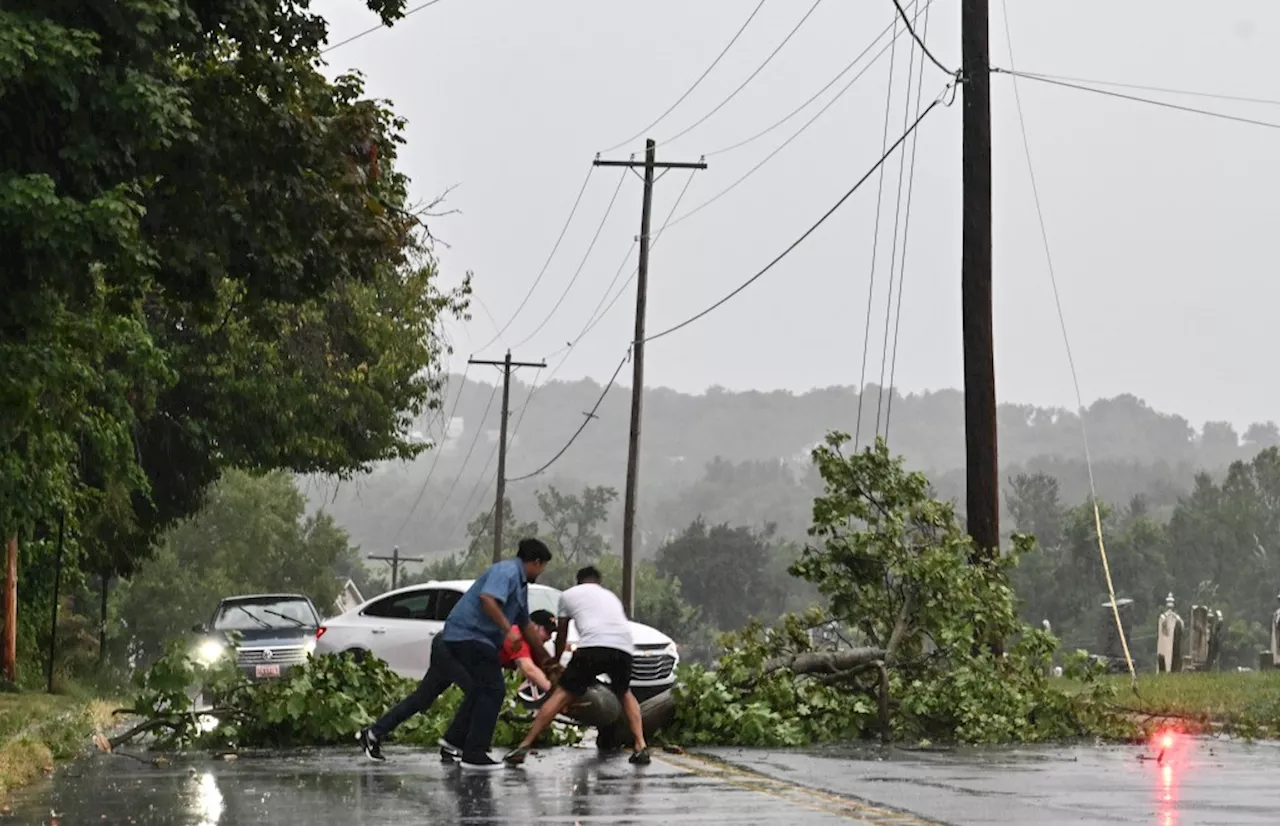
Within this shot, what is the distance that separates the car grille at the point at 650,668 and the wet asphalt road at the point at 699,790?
2.41 metres

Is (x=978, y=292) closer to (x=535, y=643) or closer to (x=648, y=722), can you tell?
(x=648, y=722)

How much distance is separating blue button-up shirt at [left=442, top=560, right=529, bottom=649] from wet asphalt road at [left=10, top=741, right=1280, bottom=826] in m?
0.99

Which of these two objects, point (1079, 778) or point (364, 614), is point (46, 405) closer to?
point (364, 614)

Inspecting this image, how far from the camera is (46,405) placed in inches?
887

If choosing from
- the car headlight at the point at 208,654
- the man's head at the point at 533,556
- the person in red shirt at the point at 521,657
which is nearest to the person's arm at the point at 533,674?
the person in red shirt at the point at 521,657

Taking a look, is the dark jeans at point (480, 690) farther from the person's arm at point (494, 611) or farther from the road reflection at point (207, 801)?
the road reflection at point (207, 801)

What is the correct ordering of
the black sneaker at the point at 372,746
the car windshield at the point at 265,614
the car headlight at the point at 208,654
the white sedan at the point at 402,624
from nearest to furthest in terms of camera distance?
1. the black sneaker at the point at 372,746
2. the car headlight at the point at 208,654
3. the white sedan at the point at 402,624
4. the car windshield at the point at 265,614

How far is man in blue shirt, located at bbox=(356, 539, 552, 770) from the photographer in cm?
1538

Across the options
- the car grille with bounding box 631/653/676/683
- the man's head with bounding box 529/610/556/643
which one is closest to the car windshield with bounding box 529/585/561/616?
the car grille with bounding box 631/653/676/683

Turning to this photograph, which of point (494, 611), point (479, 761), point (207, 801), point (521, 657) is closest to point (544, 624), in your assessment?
point (521, 657)

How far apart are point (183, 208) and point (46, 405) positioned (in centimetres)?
640

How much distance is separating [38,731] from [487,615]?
5.83 metres

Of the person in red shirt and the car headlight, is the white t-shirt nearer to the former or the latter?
the person in red shirt

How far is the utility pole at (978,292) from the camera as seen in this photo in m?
21.1
